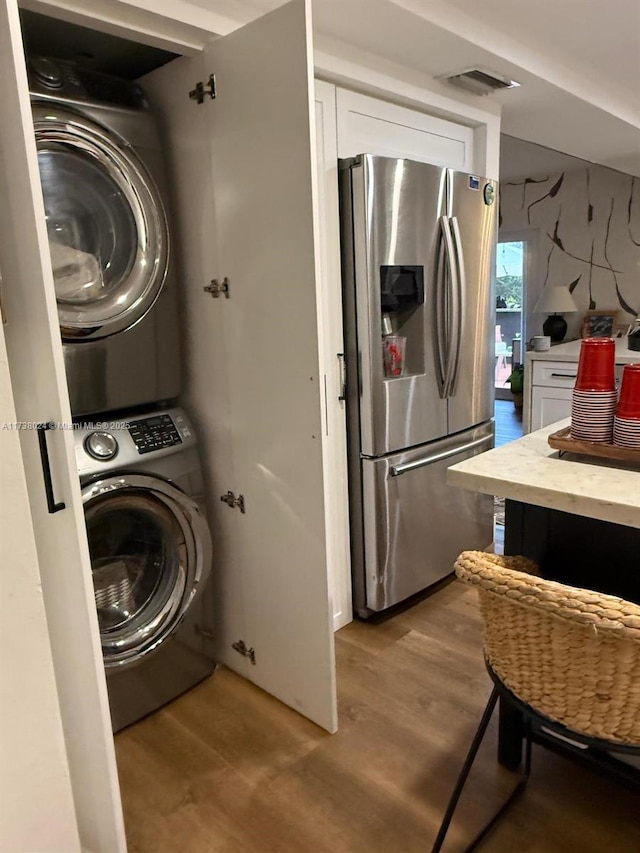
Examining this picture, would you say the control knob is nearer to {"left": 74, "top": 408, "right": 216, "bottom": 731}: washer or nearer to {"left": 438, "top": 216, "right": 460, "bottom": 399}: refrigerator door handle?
{"left": 74, "top": 408, "right": 216, "bottom": 731}: washer

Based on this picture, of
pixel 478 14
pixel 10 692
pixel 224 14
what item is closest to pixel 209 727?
pixel 10 692

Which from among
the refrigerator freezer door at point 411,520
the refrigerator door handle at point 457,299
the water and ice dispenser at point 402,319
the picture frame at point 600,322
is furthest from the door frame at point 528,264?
the water and ice dispenser at point 402,319

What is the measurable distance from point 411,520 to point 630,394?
52.7 inches

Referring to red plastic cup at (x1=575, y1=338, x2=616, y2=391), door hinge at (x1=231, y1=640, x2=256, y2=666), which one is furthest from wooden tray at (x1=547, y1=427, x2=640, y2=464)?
door hinge at (x1=231, y1=640, x2=256, y2=666)

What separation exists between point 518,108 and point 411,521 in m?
2.07

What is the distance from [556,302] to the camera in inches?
215

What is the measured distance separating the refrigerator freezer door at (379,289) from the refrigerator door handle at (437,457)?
79 millimetres

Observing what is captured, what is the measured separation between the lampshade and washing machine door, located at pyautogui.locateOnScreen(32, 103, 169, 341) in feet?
14.2

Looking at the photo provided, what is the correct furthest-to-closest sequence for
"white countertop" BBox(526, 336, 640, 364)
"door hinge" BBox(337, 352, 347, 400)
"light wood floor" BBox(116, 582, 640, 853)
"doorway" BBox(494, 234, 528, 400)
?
"doorway" BBox(494, 234, 528, 400) → "white countertop" BBox(526, 336, 640, 364) → "door hinge" BBox(337, 352, 347, 400) → "light wood floor" BBox(116, 582, 640, 853)

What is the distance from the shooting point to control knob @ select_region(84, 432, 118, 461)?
1833 mm

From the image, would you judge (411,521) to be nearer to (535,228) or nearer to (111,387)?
(111,387)

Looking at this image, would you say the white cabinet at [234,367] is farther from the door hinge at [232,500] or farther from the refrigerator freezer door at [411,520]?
the refrigerator freezer door at [411,520]

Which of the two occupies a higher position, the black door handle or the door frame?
the door frame

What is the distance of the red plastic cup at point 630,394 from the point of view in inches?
54.7
